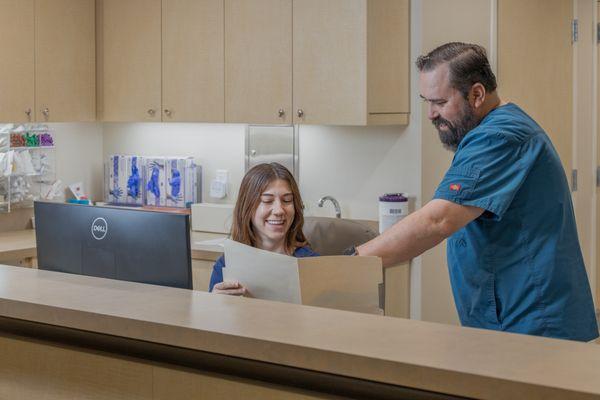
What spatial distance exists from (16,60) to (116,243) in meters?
2.48

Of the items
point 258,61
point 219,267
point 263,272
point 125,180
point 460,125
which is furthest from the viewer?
point 125,180

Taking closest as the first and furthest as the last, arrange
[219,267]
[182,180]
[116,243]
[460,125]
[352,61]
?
[116,243], [460,125], [219,267], [352,61], [182,180]

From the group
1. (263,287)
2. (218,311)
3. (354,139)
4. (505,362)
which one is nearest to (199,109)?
(354,139)

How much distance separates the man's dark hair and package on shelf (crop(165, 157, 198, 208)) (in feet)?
8.47

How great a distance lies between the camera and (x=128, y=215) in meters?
2.19

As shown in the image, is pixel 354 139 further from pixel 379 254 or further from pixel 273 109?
pixel 379 254

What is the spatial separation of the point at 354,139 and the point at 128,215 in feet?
7.65

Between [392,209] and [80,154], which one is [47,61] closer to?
[80,154]

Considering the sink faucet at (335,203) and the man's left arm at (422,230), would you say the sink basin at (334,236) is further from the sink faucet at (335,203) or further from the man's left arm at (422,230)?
the sink faucet at (335,203)

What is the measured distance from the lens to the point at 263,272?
2.06 m

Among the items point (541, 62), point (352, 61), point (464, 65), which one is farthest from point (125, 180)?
point (464, 65)

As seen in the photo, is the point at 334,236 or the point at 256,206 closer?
the point at 256,206

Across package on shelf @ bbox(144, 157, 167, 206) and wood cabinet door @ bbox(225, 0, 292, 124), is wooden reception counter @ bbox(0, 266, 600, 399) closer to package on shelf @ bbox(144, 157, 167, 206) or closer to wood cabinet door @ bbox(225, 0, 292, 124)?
wood cabinet door @ bbox(225, 0, 292, 124)

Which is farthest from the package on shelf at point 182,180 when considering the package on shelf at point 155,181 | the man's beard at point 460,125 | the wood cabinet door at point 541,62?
the man's beard at point 460,125
